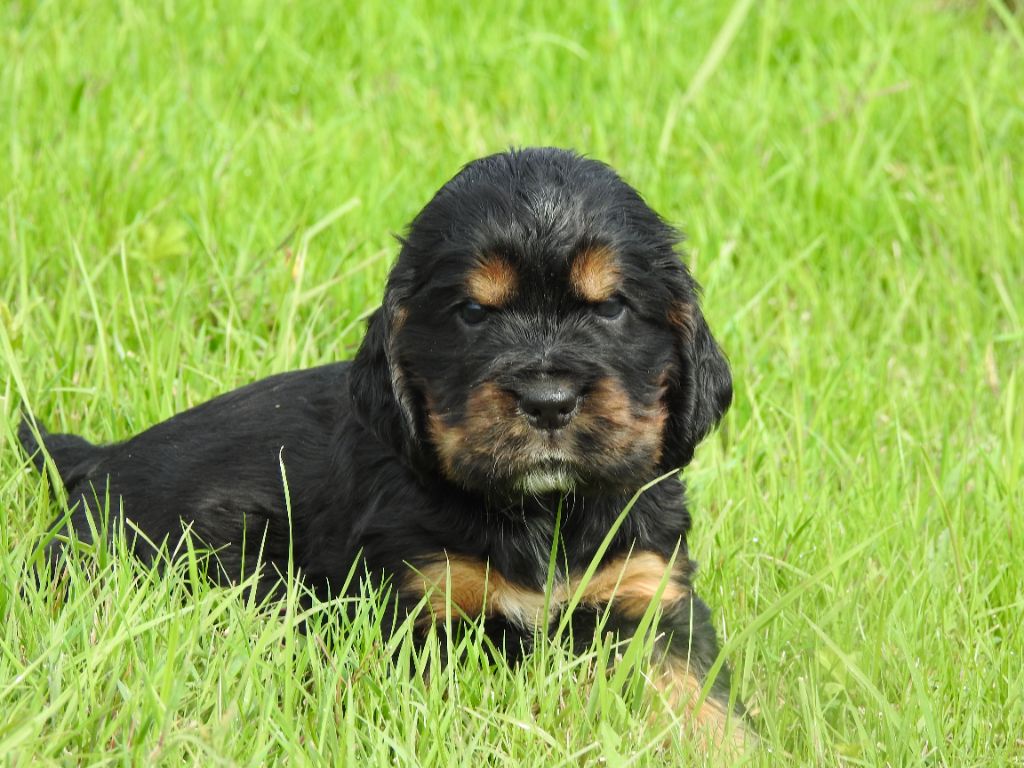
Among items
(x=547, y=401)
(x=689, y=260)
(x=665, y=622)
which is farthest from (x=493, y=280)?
(x=689, y=260)

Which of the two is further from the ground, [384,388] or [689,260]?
[384,388]

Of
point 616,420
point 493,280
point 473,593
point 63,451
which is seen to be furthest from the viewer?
point 63,451

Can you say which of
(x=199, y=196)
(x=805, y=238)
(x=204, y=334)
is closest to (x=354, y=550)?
(x=204, y=334)

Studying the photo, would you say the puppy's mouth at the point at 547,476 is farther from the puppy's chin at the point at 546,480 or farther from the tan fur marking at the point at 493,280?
the tan fur marking at the point at 493,280

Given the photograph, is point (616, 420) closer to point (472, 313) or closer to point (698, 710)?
point (472, 313)

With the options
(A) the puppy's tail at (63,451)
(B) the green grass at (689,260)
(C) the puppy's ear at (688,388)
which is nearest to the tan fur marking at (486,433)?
(B) the green grass at (689,260)

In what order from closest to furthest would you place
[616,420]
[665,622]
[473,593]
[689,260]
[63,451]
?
[616,420]
[473,593]
[665,622]
[63,451]
[689,260]

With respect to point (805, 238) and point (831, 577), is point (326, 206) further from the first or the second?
point (831, 577)
